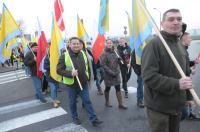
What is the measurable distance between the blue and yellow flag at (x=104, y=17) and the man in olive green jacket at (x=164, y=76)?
4.00 m

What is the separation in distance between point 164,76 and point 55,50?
189 inches

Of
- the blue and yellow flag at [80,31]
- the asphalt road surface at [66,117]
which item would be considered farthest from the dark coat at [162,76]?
the blue and yellow flag at [80,31]

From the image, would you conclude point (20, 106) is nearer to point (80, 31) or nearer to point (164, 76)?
point (80, 31)

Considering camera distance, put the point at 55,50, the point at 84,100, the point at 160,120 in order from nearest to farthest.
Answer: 1. the point at 160,120
2. the point at 84,100
3. the point at 55,50

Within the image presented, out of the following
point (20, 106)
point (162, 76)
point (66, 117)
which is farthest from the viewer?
point (20, 106)

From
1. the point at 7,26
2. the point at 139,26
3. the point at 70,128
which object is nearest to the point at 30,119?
the point at 70,128

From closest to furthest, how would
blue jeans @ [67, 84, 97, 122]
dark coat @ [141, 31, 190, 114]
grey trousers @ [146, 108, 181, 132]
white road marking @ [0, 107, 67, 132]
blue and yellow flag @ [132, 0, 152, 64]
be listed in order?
dark coat @ [141, 31, 190, 114]
grey trousers @ [146, 108, 181, 132]
blue and yellow flag @ [132, 0, 152, 64]
blue jeans @ [67, 84, 97, 122]
white road marking @ [0, 107, 67, 132]

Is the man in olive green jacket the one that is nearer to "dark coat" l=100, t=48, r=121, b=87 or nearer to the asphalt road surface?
the asphalt road surface

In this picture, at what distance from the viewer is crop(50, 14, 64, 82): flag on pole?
7.59 m

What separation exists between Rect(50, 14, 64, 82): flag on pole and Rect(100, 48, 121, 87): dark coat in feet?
3.77

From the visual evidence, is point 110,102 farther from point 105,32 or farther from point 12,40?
point 12,40

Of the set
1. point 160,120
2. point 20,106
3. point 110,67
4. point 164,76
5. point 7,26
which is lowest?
point 20,106

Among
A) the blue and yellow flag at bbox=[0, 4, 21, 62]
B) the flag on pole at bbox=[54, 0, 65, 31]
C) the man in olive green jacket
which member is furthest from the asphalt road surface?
the man in olive green jacket

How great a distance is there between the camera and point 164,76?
10.4 ft
